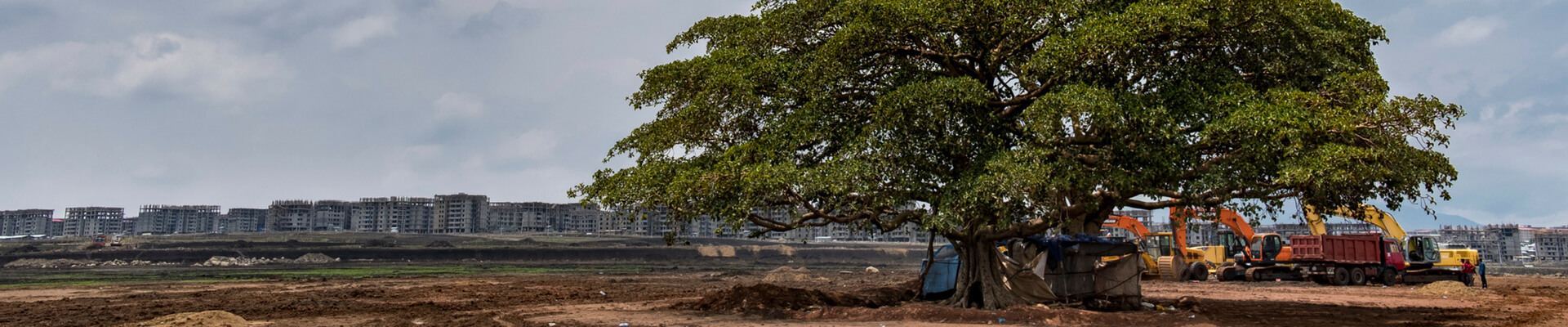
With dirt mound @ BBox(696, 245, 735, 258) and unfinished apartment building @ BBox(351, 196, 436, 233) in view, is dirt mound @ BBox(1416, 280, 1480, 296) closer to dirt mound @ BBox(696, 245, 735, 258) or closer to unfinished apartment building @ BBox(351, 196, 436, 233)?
dirt mound @ BBox(696, 245, 735, 258)

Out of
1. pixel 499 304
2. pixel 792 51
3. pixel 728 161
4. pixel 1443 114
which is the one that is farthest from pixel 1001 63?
pixel 499 304

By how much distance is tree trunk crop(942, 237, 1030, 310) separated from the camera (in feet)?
64.4

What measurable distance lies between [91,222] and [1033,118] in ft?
676

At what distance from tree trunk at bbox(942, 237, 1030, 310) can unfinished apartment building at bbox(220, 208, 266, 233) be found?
182 m

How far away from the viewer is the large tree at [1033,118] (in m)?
15.1

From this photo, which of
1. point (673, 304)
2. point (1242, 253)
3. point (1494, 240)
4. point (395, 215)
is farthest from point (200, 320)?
point (1494, 240)

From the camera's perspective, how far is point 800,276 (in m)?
47.8

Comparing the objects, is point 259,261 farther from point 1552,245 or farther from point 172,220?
point 1552,245

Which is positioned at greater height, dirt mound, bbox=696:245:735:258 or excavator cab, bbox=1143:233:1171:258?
excavator cab, bbox=1143:233:1171:258

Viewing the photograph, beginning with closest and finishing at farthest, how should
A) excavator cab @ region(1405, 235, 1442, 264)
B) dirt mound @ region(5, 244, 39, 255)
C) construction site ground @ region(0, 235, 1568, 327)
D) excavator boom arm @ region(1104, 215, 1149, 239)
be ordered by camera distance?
1. construction site ground @ region(0, 235, 1568, 327)
2. excavator cab @ region(1405, 235, 1442, 264)
3. excavator boom arm @ region(1104, 215, 1149, 239)
4. dirt mound @ region(5, 244, 39, 255)

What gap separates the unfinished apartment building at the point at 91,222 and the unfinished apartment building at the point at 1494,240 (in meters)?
228

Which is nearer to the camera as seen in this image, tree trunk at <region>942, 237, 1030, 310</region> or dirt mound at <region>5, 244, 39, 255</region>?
tree trunk at <region>942, 237, 1030, 310</region>

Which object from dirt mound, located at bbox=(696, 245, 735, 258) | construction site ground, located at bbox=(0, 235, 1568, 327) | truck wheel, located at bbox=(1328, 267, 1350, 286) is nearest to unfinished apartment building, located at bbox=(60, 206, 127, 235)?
dirt mound, located at bbox=(696, 245, 735, 258)

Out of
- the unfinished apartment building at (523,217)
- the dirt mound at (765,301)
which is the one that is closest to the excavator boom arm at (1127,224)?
the dirt mound at (765,301)
